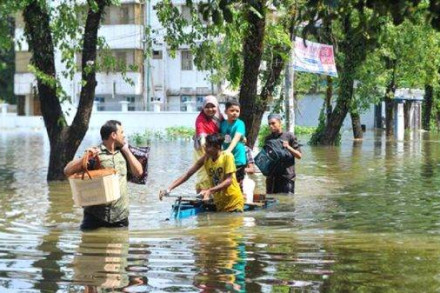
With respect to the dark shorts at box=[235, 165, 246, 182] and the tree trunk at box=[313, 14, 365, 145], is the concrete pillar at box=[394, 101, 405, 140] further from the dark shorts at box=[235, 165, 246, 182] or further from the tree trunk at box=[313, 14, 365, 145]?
the dark shorts at box=[235, 165, 246, 182]

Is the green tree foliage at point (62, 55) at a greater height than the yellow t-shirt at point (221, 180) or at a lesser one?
greater

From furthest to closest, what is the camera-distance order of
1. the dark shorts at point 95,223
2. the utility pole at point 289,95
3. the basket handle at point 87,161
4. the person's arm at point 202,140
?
the utility pole at point 289,95 → the person's arm at point 202,140 → the dark shorts at point 95,223 → the basket handle at point 87,161

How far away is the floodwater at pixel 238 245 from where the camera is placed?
703 centimetres

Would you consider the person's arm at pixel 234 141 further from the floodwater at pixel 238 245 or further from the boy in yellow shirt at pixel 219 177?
the floodwater at pixel 238 245

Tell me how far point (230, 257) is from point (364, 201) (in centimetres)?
690

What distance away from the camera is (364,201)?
14.8 m

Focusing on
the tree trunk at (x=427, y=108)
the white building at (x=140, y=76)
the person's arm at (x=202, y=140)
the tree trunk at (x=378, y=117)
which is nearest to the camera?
the person's arm at (x=202, y=140)

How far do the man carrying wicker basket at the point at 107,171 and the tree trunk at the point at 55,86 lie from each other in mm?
8011

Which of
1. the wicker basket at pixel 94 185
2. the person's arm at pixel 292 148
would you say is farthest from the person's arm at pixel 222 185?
the person's arm at pixel 292 148

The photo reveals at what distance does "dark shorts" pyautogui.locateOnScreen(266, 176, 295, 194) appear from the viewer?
14953 mm

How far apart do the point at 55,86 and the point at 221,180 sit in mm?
7134

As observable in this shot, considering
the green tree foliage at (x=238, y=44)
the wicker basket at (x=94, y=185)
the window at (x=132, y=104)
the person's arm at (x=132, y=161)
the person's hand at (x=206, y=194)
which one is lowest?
the person's hand at (x=206, y=194)

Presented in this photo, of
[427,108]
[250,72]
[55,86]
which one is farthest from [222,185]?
[427,108]

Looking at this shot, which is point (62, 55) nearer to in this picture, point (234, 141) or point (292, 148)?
point (292, 148)
